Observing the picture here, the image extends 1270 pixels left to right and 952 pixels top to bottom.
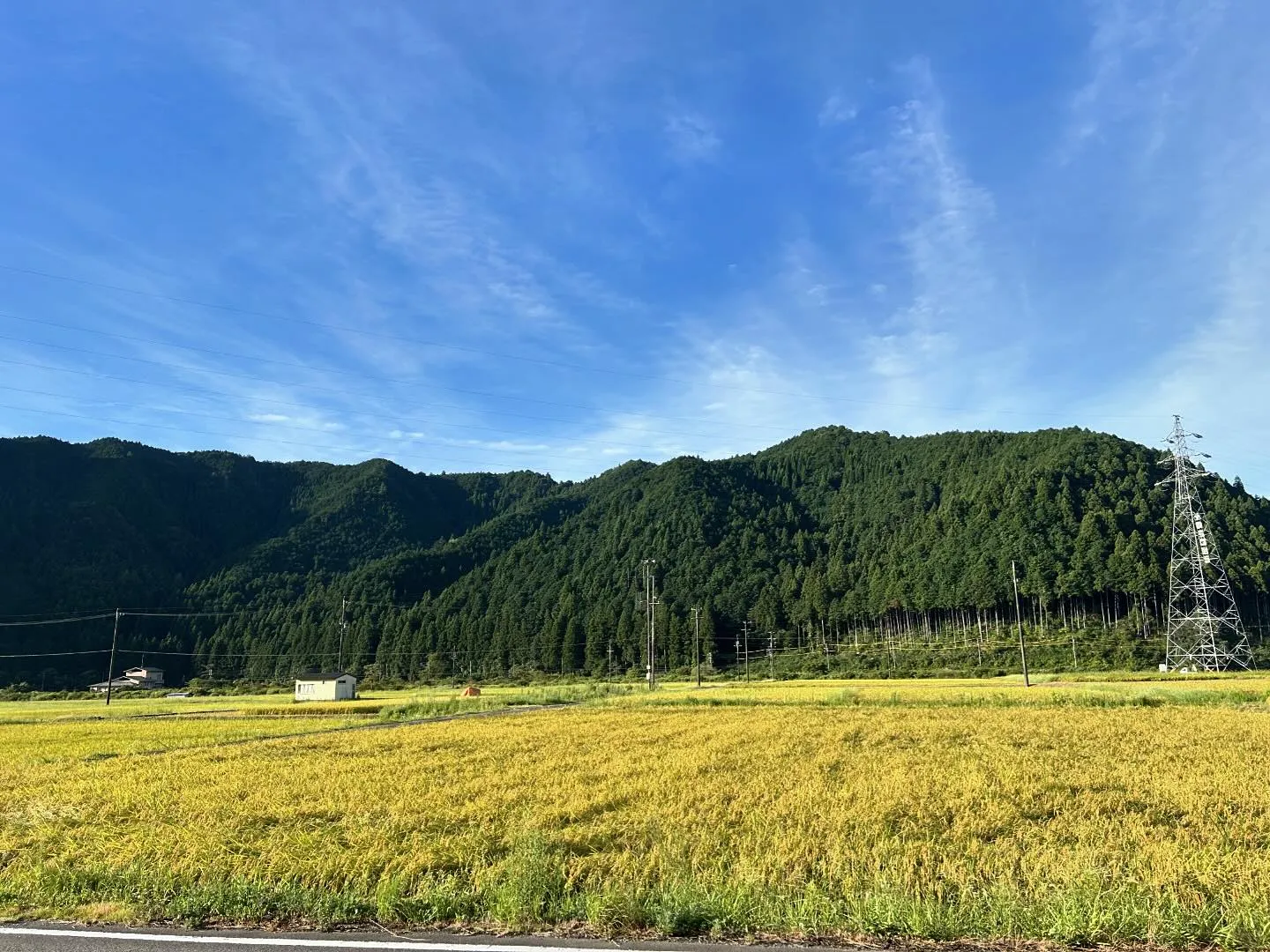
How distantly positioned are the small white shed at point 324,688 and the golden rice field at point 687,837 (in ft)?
197

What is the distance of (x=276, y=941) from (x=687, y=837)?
214 inches

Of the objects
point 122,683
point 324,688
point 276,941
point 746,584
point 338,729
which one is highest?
point 746,584

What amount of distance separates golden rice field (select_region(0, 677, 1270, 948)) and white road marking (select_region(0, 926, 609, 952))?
26.0 inches

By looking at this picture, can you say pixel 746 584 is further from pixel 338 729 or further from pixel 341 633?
pixel 338 729

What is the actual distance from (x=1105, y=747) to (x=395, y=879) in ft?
65.9

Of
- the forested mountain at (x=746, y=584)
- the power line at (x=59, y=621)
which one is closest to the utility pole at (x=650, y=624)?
the forested mountain at (x=746, y=584)

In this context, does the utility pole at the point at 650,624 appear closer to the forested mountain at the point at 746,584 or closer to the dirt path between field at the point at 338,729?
the dirt path between field at the point at 338,729

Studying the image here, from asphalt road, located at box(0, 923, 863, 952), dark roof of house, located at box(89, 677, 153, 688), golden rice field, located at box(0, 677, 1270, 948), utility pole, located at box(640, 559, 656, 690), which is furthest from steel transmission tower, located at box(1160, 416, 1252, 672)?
dark roof of house, located at box(89, 677, 153, 688)

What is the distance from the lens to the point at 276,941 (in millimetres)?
7156

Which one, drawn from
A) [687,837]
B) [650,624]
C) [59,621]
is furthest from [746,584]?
[687,837]

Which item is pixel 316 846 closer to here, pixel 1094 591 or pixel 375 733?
pixel 375 733

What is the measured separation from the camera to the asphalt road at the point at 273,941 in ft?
22.5

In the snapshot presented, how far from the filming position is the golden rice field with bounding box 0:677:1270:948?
24.7 ft

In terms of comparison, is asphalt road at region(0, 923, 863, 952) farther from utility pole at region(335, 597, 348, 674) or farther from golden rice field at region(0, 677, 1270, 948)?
utility pole at region(335, 597, 348, 674)
